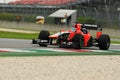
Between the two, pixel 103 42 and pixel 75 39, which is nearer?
pixel 75 39

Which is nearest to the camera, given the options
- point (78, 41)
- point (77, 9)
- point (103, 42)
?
point (78, 41)

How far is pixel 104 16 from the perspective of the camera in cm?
4716

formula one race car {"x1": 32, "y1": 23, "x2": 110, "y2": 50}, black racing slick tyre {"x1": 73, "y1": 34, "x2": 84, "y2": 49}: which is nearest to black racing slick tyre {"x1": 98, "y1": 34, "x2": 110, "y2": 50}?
formula one race car {"x1": 32, "y1": 23, "x2": 110, "y2": 50}

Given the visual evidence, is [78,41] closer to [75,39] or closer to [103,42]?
[75,39]

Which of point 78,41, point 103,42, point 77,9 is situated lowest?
point 103,42

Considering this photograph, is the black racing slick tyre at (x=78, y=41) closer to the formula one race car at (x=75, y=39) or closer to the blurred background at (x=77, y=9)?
the formula one race car at (x=75, y=39)

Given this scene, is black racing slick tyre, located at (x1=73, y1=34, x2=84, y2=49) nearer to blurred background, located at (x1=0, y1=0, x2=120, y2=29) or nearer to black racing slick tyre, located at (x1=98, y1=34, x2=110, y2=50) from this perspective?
black racing slick tyre, located at (x1=98, y1=34, x2=110, y2=50)

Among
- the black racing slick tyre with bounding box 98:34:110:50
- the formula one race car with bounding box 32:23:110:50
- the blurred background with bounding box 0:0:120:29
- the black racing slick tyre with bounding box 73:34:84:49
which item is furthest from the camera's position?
the blurred background with bounding box 0:0:120:29

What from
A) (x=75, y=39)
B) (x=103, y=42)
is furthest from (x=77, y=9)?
(x=75, y=39)

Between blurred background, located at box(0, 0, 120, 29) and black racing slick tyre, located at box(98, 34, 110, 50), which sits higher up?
blurred background, located at box(0, 0, 120, 29)

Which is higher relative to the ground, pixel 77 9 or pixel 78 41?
pixel 77 9
